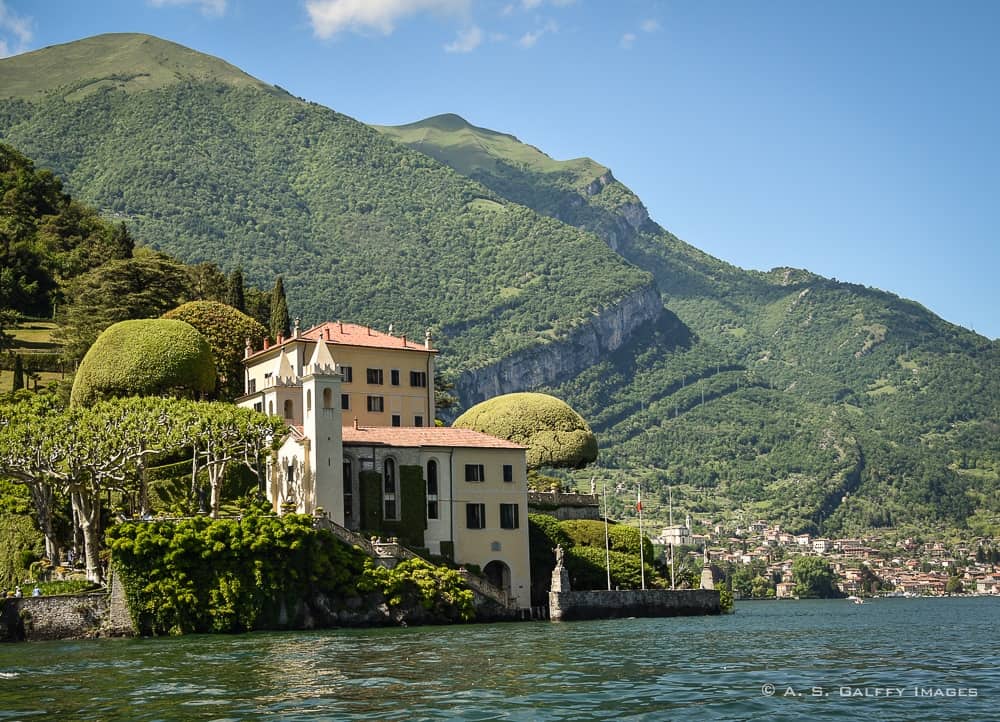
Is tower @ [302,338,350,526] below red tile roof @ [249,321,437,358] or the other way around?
below

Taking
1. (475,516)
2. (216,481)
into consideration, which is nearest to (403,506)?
(475,516)

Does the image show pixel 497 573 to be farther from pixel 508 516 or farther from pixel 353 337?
pixel 353 337

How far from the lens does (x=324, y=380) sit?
72.8 metres

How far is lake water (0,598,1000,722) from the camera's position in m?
33.1

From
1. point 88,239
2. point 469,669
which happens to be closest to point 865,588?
point 88,239

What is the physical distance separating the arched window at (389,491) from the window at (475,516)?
4.34m

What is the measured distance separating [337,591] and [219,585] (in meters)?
6.11

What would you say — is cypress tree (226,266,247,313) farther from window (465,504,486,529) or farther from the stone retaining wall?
the stone retaining wall

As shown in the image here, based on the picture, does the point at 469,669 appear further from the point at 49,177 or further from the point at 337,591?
the point at 49,177

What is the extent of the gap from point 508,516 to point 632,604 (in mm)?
8527

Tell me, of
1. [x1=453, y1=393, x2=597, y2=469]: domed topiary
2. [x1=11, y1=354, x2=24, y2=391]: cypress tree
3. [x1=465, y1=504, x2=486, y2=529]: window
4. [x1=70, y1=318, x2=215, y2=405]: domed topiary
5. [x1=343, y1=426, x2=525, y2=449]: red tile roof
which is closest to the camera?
[x1=343, y1=426, x2=525, y2=449]: red tile roof

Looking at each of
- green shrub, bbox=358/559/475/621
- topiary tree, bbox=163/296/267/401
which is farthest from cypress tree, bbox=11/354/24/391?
green shrub, bbox=358/559/475/621

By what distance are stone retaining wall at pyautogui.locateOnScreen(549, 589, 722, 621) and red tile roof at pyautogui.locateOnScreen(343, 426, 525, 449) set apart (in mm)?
9633

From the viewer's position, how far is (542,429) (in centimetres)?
9406
